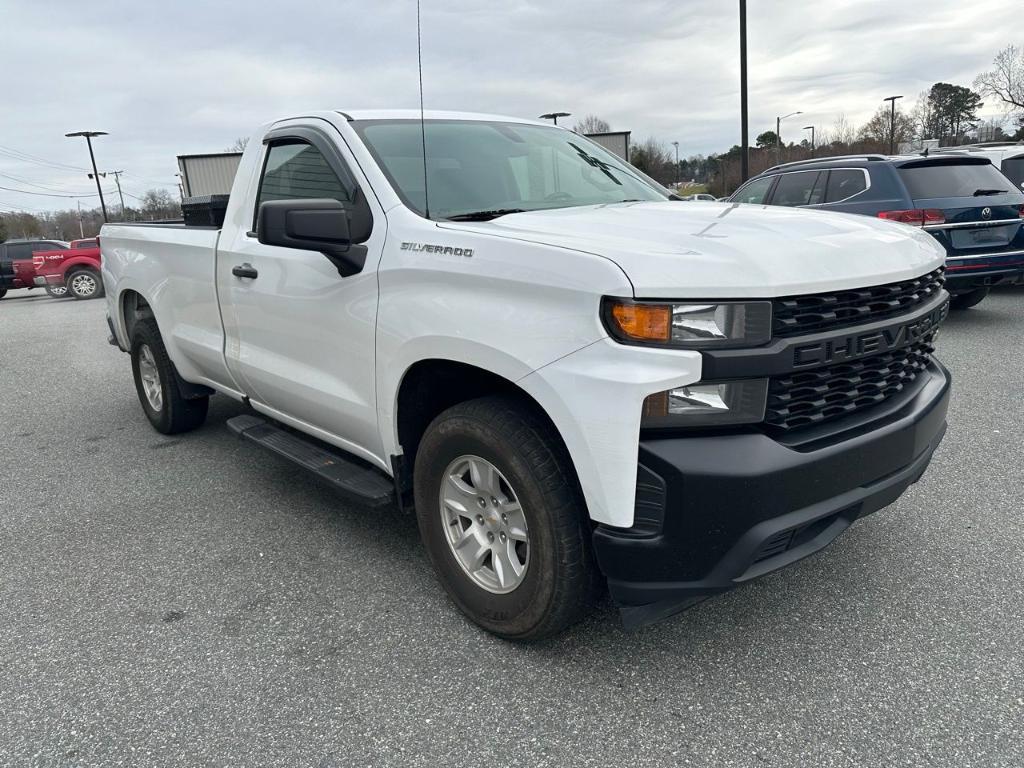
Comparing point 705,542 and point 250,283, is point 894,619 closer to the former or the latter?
point 705,542

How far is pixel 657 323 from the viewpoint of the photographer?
6.81ft

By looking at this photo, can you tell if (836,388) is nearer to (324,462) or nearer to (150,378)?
(324,462)

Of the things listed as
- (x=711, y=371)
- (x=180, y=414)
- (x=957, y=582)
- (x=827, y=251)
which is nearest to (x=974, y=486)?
(x=957, y=582)

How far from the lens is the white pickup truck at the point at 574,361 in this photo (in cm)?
209

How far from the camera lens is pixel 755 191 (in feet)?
31.6

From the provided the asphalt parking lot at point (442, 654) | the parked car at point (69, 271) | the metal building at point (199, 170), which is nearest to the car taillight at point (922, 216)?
the asphalt parking lot at point (442, 654)

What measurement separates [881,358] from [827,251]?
17.9 inches

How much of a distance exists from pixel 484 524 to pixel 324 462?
1.06 meters

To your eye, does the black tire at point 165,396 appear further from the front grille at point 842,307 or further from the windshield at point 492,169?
the front grille at point 842,307

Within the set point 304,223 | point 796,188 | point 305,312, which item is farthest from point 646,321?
point 796,188

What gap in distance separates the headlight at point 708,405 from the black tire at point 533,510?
0.41 metres

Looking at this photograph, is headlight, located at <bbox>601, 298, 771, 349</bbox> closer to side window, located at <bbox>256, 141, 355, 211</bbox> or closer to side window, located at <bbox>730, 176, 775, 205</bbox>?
side window, located at <bbox>256, 141, 355, 211</bbox>

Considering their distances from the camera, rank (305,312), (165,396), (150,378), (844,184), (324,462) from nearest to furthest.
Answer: (305,312) < (324,462) < (165,396) < (150,378) < (844,184)

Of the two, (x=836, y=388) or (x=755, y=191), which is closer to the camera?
(x=836, y=388)
